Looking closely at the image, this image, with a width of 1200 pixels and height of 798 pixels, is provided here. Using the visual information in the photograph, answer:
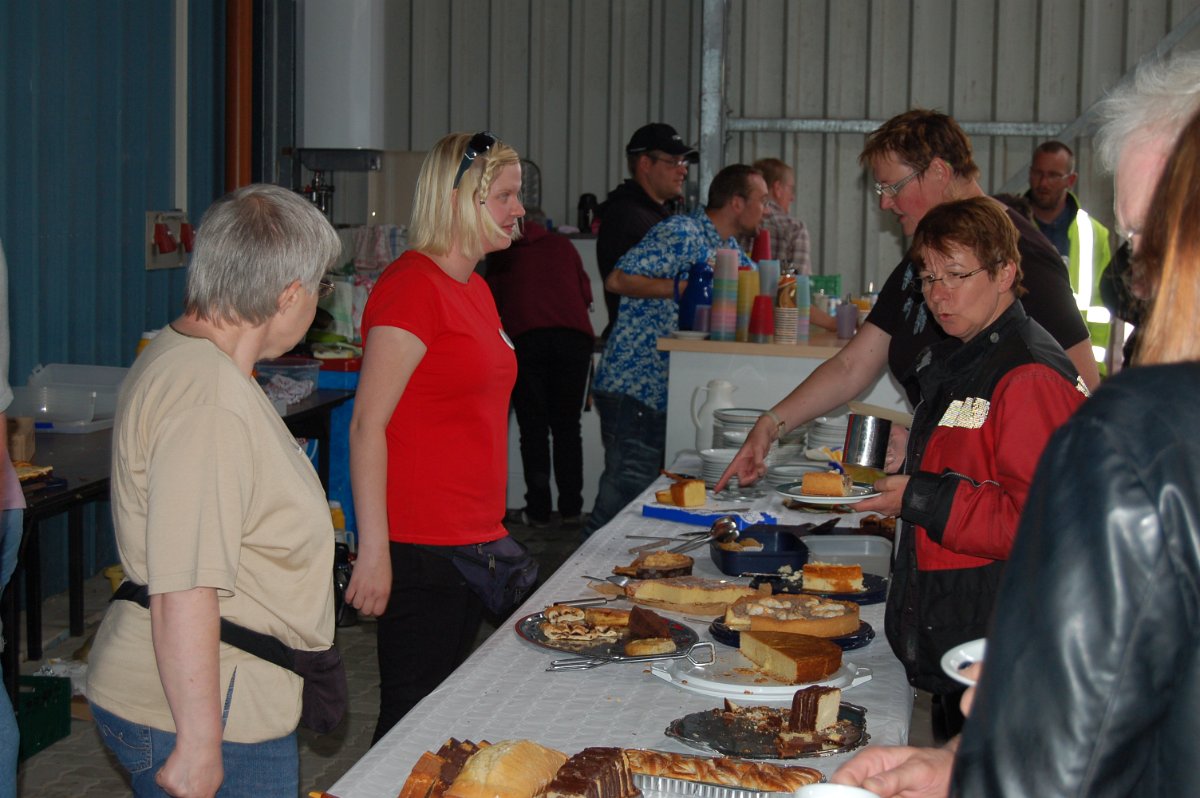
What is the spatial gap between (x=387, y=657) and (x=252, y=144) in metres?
5.08

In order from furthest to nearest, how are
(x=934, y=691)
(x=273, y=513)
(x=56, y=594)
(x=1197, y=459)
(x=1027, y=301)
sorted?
(x=56, y=594)
(x=1027, y=301)
(x=934, y=691)
(x=273, y=513)
(x=1197, y=459)

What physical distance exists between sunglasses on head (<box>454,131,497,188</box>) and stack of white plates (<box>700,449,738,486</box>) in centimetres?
133

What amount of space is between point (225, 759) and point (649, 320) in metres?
3.55

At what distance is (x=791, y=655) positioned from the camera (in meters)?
1.92

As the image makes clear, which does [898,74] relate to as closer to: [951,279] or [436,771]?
[951,279]

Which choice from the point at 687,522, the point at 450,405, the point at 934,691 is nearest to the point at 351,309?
the point at 687,522

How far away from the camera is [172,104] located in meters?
6.02

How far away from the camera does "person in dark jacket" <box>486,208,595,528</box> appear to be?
252 inches

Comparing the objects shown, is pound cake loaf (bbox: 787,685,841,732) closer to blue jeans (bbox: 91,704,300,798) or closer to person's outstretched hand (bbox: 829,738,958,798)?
person's outstretched hand (bbox: 829,738,958,798)

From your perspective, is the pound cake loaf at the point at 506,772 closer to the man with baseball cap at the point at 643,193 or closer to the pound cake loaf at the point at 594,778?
the pound cake loaf at the point at 594,778

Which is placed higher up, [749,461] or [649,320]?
[649,320]

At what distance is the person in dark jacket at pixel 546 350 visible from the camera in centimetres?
641

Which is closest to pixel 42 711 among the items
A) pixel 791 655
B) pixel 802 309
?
pixel 791 655

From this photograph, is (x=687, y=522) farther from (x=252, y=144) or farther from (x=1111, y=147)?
(x=252, y=144)
